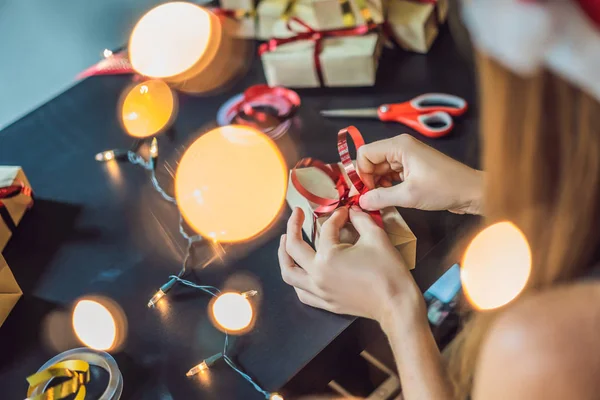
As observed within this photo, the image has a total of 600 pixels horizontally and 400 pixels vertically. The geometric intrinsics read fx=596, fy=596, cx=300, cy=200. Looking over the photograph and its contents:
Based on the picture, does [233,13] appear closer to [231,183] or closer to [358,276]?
[231,183]

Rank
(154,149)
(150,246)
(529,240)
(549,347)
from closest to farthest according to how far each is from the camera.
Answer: (549,347)
(529,240)
(150,246)
(154,149)

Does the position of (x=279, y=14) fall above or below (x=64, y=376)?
above

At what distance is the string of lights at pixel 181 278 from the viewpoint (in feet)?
1.95

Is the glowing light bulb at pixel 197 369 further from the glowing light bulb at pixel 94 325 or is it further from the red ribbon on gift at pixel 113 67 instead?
the red ribbon on gift at pixel 113 67

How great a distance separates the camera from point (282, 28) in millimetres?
946

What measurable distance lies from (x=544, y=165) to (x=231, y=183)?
42 cm

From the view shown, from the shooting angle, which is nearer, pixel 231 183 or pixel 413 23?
pixel 231 183

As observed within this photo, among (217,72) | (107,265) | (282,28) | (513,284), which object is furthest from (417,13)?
(107,265)

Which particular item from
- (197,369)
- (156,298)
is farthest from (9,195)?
(197,369)

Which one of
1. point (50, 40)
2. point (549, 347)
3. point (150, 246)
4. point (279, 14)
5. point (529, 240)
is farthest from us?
point (50, 40)

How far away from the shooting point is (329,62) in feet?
2.91

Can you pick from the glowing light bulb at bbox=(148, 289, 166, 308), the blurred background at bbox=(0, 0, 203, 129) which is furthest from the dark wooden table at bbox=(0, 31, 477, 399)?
the blurred background at bbox=(0, 0, 203, 129)

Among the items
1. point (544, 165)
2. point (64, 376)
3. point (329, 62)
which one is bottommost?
point (64, 376)

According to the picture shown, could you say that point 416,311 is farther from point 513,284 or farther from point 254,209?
point 254,209
